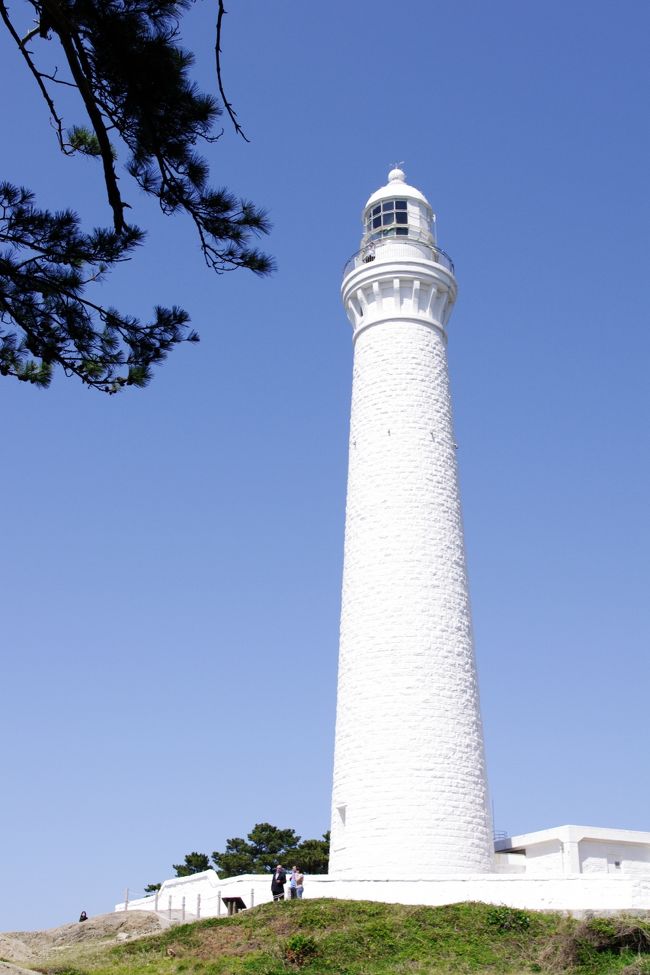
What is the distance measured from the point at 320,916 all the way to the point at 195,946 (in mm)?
2527

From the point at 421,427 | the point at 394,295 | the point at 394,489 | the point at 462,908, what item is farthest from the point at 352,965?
the point at 394,295

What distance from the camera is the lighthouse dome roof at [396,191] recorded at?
102 feet

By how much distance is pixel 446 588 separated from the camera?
84.8 ft

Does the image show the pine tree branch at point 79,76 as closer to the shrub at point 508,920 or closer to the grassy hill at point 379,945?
the grassy hill at point 379,945

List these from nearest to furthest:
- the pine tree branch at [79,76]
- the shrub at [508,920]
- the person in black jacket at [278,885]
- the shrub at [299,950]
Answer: the pine tree branch at [79,76] → the shrub at [299,950] → the shrub at [508,920] → the person in black jacket at [278,885]

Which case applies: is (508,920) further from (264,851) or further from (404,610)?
(264,851)

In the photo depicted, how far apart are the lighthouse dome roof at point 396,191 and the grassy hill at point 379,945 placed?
65.7 feet

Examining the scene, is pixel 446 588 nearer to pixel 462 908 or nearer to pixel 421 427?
pixel 421 427

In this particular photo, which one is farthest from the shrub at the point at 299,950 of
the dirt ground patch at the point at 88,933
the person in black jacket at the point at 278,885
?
the dirt ground patch at the point at 88,933

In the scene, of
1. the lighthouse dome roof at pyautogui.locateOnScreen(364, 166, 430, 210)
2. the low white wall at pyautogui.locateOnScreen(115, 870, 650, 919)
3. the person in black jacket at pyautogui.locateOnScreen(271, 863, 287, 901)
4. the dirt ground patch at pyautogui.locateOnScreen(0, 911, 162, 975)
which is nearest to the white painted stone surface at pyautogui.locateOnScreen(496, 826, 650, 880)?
the low white wall at pyautogui.locateOnScreen(115, 870, 650, 919)

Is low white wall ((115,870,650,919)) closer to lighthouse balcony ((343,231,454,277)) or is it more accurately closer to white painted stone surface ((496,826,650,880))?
white painted stone surface ((496,826,650,880))

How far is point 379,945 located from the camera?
18.9 metres

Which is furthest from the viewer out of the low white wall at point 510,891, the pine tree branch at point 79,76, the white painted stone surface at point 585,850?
the white painted stone surface at point 585,850

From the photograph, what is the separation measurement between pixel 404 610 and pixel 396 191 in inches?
528
